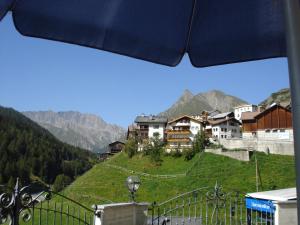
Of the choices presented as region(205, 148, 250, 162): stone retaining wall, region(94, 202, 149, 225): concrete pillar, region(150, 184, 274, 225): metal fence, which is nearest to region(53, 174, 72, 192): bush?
region(205, 148, 250, 162): stone retaining wall

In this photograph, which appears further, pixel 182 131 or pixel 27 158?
pixel 27 158

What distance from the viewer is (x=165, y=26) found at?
7.63 ft

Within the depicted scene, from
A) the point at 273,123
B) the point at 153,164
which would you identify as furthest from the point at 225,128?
the point at 153,164

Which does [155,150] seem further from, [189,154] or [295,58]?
[295,58]

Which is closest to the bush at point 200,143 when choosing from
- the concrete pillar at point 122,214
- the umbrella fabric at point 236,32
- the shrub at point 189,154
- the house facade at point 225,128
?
the shrub at point 189,154

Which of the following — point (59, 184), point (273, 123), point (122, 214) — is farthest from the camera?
point (59, 184)

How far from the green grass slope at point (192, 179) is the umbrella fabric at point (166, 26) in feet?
81.0

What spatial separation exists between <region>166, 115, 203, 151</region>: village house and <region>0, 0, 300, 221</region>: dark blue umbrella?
1694 inches

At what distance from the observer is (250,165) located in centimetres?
3247

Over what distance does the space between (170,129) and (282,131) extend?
1982 centimetres

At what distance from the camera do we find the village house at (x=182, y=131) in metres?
48.2

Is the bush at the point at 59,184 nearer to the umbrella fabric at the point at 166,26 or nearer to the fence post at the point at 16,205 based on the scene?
the fence post at the point at 16,205

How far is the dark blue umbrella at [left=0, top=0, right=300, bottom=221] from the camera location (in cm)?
204

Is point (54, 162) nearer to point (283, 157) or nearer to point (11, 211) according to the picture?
point (283, 157)
